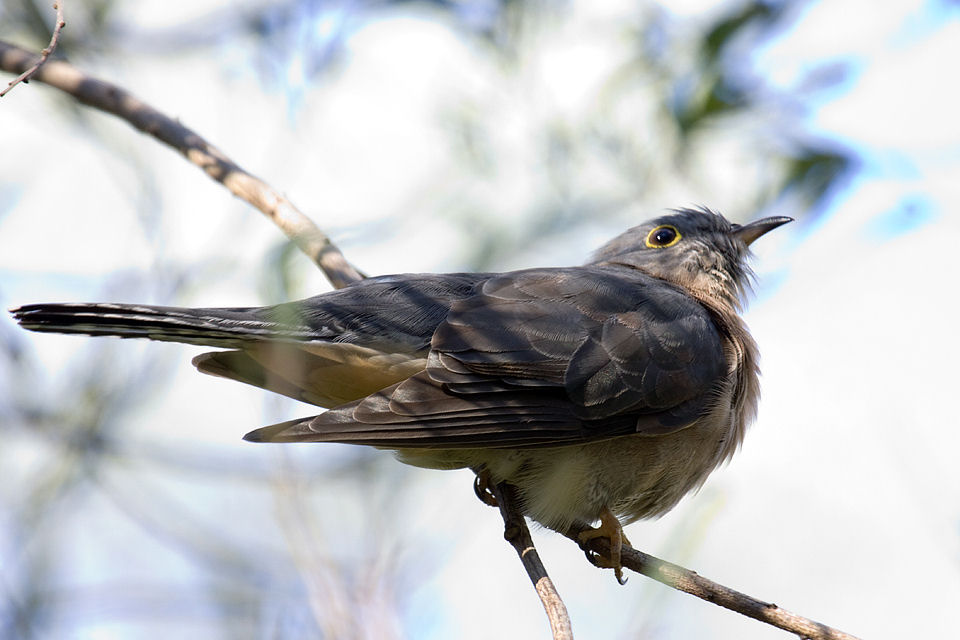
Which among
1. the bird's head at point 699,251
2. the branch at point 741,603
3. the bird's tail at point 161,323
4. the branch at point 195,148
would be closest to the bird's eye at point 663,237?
the bird's head at point 699,251

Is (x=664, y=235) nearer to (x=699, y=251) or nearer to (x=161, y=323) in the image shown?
(x=699, y=251)

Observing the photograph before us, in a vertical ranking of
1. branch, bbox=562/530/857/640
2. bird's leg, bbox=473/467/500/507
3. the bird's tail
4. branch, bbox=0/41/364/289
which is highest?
branch, bbox=0/41/364/289

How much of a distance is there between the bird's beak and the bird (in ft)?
2.91

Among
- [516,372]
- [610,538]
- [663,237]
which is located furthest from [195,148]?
[663,237]

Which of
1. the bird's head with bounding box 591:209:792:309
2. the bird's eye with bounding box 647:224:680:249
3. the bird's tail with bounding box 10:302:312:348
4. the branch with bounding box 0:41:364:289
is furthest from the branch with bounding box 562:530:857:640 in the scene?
the bird's eye with bounding box 647:224:680:249

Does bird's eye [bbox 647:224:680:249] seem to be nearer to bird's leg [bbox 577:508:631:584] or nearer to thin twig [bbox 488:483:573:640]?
bird's leg [bbox 577:508:631:584]

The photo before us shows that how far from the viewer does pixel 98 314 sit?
3221 millimetres

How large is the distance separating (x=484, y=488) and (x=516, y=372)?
0.61m

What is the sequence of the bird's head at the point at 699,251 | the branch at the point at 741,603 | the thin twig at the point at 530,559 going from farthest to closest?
the bird's head at the point at 699,251
the branch at the point at 741,603
the thin twig at the point at 530,559

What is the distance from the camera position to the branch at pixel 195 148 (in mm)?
3746

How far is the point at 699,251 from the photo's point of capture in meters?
4.89

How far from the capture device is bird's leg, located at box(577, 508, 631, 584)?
3699 mm

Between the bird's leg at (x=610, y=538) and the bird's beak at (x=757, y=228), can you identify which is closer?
the bird's leg at (x=610, y=538)

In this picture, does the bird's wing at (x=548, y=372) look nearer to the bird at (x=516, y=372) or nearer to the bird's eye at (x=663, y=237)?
the bird at (x=516, y=372)
